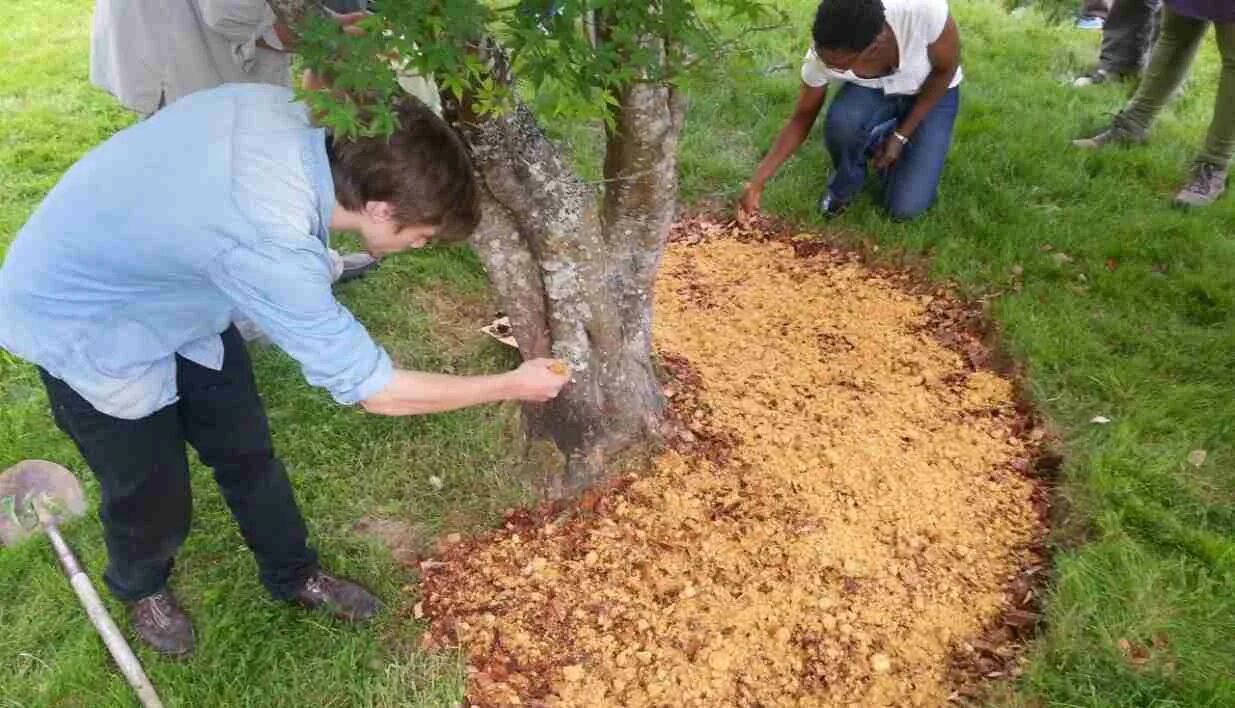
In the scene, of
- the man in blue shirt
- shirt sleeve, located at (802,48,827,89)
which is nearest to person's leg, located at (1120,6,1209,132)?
shirt sleeve, located at (802,48,827,89)

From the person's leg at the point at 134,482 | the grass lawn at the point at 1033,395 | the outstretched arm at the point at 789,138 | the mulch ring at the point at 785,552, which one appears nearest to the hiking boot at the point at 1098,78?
the grass lawn at the point at 1033,395

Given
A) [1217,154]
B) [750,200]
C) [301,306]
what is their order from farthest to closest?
[1217,154] → [750,200] → [301,306]

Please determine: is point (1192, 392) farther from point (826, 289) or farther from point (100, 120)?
point (100, 120)

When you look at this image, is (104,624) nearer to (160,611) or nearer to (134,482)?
(160,611)

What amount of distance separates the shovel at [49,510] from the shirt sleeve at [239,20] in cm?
148

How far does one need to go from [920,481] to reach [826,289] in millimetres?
1160

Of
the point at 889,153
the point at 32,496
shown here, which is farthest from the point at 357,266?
the point at 889,153

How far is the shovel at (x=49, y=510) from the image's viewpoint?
251cm

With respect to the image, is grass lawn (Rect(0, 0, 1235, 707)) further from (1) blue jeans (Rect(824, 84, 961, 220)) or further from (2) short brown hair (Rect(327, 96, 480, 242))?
(2) short brown hair (Rect(327, 96, 480, 242))

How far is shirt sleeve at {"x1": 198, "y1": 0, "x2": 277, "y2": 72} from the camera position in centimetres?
272

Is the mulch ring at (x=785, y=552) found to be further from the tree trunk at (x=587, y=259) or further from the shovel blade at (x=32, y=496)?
the shovel blade at (x=32, y=496)

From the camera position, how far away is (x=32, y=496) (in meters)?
2.85

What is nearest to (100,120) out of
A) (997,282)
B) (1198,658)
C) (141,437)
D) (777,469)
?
(141,437)

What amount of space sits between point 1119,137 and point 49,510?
4901 mm
